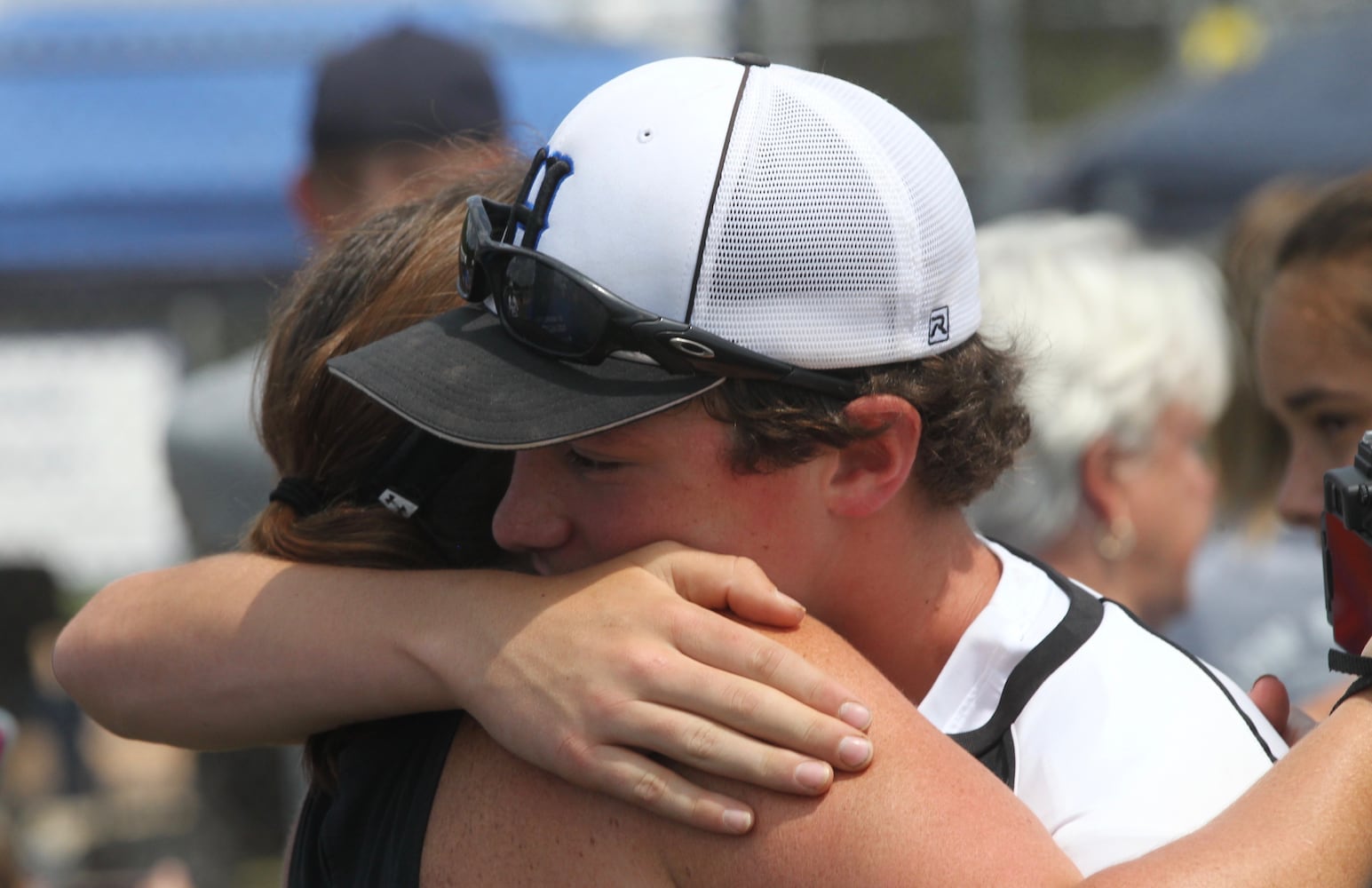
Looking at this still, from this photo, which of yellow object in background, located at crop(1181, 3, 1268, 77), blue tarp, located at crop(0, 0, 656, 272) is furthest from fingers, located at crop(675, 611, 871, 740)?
yellow object in background, located at crop(1181, 3, 1268, 77)

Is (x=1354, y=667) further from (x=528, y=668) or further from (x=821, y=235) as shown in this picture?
(x=528, y=668)

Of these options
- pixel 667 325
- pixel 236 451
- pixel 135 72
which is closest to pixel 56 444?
pixel 135 72

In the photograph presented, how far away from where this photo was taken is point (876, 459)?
1.75 metres

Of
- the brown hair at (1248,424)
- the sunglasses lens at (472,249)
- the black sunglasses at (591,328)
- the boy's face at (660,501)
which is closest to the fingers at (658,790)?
the boy's face at (660,501)

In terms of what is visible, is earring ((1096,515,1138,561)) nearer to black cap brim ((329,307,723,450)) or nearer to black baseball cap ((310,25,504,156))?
black baseball cap ((310,25,504,156))

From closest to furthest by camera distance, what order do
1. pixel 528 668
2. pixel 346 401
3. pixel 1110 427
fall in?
pixel 528 668 → pixel 346 401 → pixel 1110 427

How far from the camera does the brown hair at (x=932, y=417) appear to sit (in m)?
1.63

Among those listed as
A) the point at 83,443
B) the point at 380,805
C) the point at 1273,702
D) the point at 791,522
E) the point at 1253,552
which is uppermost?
the point at 791,522

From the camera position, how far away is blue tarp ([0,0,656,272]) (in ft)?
21.1

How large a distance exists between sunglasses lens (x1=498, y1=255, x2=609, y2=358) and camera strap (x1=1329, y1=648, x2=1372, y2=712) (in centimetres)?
83

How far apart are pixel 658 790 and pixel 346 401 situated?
0.69 m

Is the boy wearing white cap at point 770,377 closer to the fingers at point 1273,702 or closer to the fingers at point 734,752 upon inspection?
the fingers at point 1273,702

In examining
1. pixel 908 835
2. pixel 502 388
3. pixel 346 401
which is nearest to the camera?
pixel 908 835

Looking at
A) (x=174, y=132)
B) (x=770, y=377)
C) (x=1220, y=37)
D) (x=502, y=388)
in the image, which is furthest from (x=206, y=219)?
(x=1220, y=37)
